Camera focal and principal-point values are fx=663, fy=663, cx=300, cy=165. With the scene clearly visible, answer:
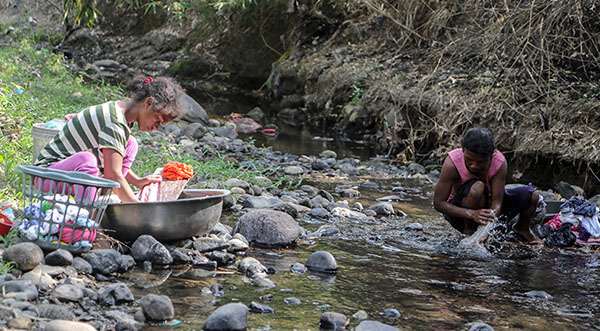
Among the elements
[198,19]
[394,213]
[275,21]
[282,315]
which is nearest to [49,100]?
[394,213]

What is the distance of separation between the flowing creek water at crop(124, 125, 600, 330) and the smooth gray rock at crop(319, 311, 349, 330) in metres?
0.04

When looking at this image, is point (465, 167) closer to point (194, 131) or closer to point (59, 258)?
point (59, 258)

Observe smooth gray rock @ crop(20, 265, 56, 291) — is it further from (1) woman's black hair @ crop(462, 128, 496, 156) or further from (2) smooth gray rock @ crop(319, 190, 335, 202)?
(2) smooth gray rock @ crop(319, 190, 335, 202)

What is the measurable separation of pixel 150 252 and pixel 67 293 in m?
0.66

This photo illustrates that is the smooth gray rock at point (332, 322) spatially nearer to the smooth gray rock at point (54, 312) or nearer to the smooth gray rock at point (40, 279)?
the smooth gray rock at point (54, 312)

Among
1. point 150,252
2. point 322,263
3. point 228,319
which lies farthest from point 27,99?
point 228,319

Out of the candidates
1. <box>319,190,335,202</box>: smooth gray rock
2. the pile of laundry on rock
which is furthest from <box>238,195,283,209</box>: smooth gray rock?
the pile of laundry on rock

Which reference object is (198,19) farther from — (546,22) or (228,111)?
(546,22)

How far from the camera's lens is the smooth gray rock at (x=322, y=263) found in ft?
11.2

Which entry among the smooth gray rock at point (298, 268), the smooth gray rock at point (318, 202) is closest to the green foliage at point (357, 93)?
the smooth gray rock at point (318, 202)

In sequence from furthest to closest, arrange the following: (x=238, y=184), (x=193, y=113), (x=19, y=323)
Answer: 1. (x=193, y=113)
2. (x=238, y=184)
3. (x=19, y=323)

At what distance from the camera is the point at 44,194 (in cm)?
296

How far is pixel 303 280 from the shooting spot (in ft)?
10.5

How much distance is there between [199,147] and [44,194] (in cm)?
436
